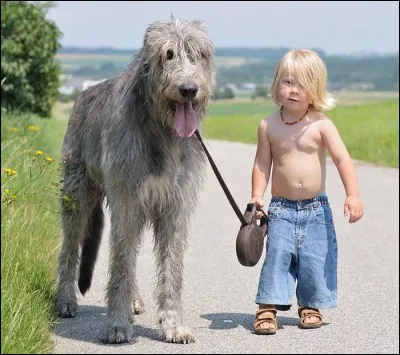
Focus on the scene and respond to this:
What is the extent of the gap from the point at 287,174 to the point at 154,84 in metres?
1.25

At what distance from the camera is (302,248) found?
279 inches

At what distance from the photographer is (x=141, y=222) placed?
6.88 m

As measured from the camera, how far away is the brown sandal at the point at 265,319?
6.81 metres

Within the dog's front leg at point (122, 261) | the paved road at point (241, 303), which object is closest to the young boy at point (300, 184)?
the paved road at point (241, 303)

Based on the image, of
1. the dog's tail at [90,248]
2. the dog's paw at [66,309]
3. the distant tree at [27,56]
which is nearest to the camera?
the dog's paw at [66,309]

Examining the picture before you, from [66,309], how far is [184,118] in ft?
6.50

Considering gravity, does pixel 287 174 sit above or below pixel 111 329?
above

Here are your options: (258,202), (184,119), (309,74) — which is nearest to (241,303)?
(258,202)

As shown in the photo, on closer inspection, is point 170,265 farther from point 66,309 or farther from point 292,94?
point 292,94

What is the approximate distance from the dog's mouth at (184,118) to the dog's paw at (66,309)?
187 centimetres

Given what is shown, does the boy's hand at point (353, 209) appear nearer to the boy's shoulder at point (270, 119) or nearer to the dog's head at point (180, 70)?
the boy's shoulder at point (270, 119)

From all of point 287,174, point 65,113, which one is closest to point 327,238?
point 287,174

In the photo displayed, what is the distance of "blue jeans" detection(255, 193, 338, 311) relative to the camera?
23.2 feet

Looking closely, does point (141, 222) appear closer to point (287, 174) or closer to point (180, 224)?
point (180, 224)
